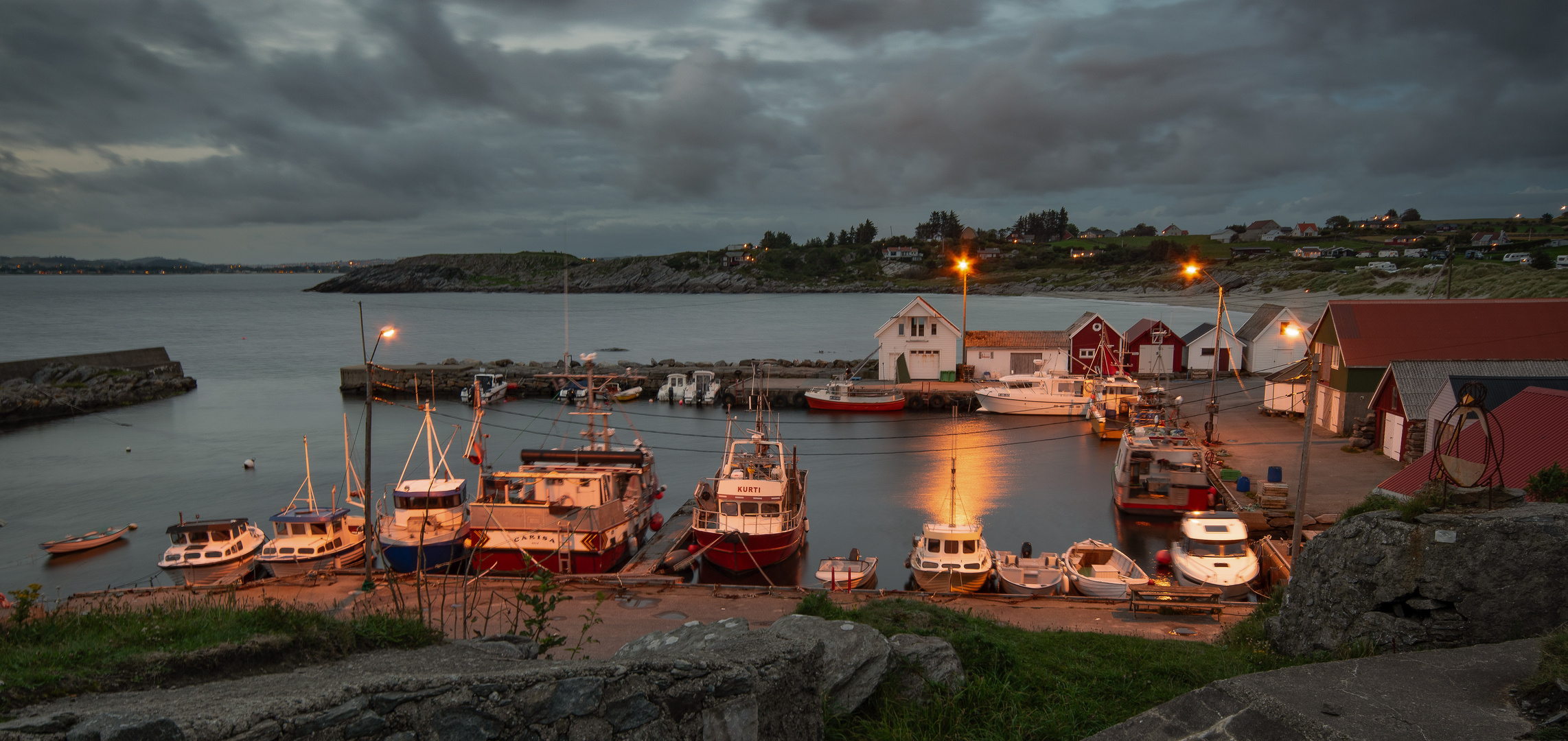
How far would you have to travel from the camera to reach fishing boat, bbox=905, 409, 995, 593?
707 inches

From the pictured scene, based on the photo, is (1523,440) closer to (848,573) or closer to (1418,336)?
(848,573)

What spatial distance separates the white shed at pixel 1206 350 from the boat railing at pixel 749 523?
38184 millimetres

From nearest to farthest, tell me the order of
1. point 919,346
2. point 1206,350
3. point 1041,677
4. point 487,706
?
point 487,706 → point 1041,677 → point 919,346 → point 1206,350

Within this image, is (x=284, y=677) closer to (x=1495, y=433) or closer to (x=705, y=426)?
(x=1495, y=433)

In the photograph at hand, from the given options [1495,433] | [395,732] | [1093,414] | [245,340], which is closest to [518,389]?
[1093,414]

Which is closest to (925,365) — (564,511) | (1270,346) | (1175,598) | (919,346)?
(919,346)

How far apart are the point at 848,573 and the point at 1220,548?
8.66 meters

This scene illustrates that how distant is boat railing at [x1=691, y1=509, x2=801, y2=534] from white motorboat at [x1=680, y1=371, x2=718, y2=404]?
93.9 ft

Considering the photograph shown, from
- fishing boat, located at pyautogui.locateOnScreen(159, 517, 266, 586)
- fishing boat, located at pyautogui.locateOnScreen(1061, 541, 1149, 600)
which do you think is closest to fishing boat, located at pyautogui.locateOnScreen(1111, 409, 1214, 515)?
fishing boat, located at pyautogui.locateOnScreen(1061, 541, 1149, 600)

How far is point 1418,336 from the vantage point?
30.0m

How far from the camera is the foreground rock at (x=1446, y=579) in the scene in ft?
22.0

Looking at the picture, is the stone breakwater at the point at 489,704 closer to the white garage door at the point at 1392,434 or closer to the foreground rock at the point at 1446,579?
the foreground rock at the point at 1446,579

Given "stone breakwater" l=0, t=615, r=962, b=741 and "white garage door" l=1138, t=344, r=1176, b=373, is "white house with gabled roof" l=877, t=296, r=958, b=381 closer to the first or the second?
"white garage door" l=1138, t=344, r=1176, b=373

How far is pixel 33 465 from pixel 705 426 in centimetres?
2976
